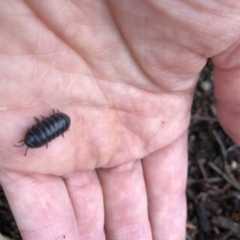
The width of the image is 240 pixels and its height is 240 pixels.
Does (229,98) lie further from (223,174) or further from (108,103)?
(223,174)

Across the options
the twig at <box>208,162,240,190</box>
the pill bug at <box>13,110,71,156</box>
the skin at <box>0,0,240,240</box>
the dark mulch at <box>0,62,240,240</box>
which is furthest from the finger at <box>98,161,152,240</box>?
the twig at <box>208,162,240,190</box>

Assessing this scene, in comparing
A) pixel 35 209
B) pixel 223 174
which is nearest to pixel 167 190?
pixel 223 174

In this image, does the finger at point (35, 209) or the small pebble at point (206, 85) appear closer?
the finger at point (35, 209)

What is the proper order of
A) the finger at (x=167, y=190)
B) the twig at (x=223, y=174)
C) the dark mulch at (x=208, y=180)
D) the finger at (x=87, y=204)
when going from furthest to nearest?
the twig at (x=223, y=174), the dark mulch at (x=208, y=180), the finger at (x=167, y=190), the finger at (x=87, y=204)

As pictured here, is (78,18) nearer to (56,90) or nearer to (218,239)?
(56,90)

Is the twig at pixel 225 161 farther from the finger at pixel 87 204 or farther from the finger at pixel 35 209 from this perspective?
the finger at pixel 35 209

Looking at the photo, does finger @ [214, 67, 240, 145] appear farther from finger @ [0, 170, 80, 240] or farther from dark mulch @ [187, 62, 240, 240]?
finger @ [0, 170, 80, 240]

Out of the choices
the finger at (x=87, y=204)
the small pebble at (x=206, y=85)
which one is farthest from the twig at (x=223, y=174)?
the finger at (x=87, y=204)
